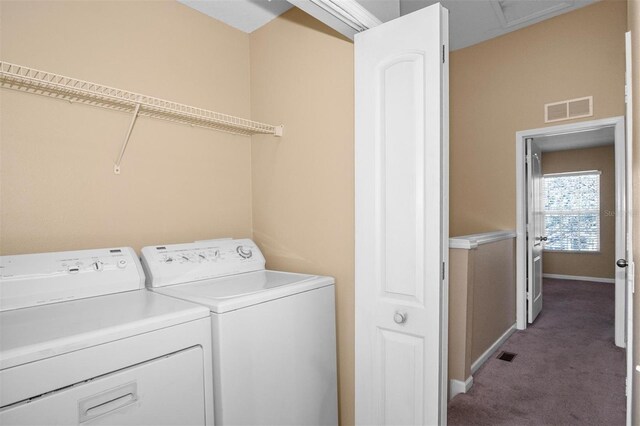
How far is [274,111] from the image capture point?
2.20 metres

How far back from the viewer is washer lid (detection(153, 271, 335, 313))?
136 cm

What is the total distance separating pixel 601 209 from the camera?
6242mm

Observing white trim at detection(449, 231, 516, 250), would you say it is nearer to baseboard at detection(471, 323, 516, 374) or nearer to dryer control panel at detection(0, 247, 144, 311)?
baseboard at detection(471, 323, 516, 374)

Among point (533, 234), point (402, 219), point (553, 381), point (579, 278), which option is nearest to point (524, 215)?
point (533, 234)

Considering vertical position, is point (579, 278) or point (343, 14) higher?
point (343, 14)

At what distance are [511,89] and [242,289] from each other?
359 centimetres

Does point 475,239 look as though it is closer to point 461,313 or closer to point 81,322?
point 461,313

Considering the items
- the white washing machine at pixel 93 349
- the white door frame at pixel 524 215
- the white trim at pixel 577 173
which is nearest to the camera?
the white washing machine at pixel 93 349

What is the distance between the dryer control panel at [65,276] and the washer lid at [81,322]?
4cm

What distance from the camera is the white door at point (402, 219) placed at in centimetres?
144

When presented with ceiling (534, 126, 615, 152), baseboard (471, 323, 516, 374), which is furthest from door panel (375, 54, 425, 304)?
ceiling (534, 126, 615, 152)

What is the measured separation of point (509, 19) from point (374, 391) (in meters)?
3.58

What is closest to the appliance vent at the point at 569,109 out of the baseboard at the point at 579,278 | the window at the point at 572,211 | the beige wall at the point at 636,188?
the beige wall at the point at 636,188

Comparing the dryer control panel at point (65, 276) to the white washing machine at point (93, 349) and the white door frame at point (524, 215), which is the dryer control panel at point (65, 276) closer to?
the white washing machine at point (93, 349)
